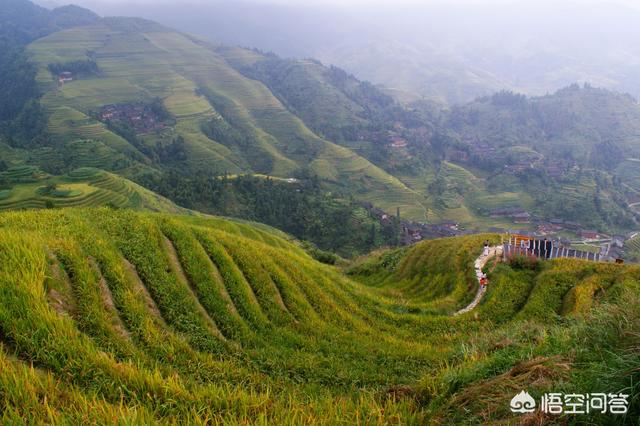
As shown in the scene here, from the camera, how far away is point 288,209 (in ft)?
250

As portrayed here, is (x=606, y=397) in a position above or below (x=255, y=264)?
above

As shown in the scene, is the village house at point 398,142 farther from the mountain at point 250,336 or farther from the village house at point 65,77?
the mountain at point 250,336

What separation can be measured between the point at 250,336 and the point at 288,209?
6842cm

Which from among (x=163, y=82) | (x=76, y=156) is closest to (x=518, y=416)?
(x=76, y=156)

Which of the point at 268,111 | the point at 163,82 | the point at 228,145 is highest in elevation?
the point at 163,82

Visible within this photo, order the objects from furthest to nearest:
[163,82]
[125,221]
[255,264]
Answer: [163,82], [255,264], [125,221]

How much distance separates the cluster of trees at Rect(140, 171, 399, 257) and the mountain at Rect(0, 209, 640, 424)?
53054 millimetres

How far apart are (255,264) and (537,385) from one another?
26.7 ft

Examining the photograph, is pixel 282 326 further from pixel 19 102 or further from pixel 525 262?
pixel 19 102

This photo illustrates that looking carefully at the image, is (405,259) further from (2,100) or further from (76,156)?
(2,100)

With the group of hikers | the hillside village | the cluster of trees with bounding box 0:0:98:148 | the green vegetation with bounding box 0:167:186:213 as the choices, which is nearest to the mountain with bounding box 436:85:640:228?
the hillside village

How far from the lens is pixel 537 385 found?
401 cm

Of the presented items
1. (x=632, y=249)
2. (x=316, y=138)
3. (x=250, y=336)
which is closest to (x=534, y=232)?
(x=632, y=249)

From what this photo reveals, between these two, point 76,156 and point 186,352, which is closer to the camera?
point 186,352
